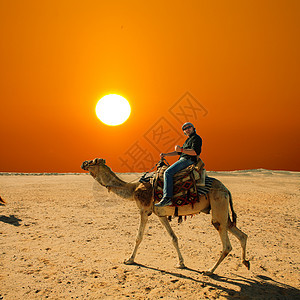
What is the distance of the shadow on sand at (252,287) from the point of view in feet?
18.9

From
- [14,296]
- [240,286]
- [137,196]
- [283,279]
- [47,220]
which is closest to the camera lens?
[14,296]

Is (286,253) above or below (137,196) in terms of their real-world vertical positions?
below

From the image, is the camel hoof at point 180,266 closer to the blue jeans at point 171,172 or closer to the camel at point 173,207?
the camel at point 173,207

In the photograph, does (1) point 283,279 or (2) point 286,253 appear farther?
(2) point 286,253

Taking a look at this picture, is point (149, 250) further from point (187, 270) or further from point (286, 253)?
point (286, 253)

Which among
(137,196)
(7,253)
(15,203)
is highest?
(137,196)

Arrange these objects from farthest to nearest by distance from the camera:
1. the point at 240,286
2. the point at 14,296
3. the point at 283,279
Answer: the point at 283,279 → the point at 240,286 → the point at 14,296

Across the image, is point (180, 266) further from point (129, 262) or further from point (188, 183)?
point (188, 183)

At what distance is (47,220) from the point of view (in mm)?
12266

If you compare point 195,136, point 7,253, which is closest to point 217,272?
point 195,136

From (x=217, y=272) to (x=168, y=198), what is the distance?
226cm

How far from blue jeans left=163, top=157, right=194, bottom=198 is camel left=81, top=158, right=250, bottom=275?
501 mm

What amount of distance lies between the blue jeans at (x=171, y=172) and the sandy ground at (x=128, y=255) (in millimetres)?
2003

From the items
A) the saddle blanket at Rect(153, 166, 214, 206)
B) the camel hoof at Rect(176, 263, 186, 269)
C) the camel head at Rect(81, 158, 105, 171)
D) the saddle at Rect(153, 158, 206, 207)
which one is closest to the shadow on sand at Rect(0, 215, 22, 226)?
the camel head at Rect(81, 158, 105, 171)
